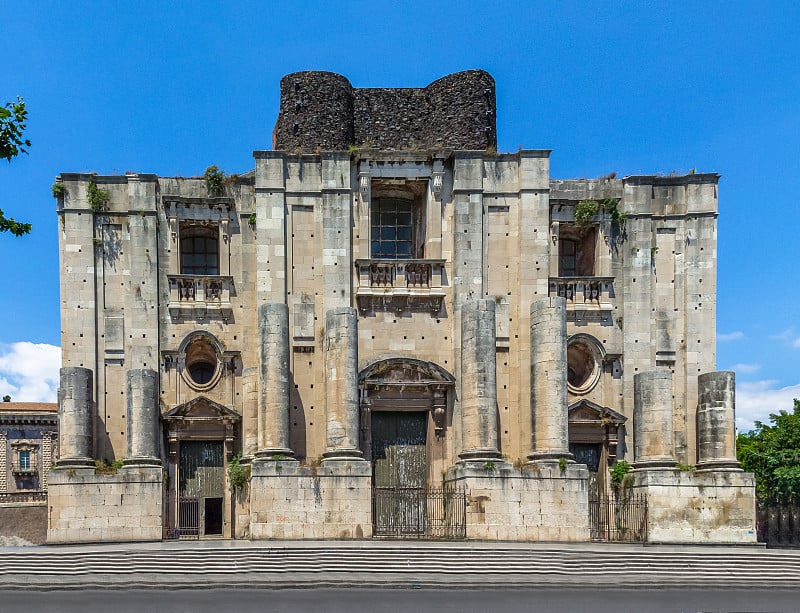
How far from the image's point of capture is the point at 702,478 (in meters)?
25.0

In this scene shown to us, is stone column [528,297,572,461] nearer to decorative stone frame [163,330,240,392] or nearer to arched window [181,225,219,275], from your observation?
decorative stone frame [163,330,240,392]

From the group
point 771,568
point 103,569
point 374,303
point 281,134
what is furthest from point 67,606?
point 281,134

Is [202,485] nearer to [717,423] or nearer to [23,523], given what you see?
[23,523]

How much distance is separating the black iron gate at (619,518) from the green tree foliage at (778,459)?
404 inches

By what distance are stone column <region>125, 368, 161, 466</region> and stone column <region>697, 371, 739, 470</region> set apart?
16.3 meters

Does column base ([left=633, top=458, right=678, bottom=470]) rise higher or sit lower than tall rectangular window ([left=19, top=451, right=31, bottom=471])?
higher

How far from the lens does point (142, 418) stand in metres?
24.9

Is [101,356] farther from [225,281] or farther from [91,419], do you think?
[225,281]

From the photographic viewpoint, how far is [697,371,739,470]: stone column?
84.7ft

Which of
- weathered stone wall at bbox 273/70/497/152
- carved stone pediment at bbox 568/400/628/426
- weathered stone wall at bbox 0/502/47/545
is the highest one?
weathered stone wall at bbox 273/70/497/152

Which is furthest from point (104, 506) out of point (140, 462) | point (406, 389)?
point (406, 389)

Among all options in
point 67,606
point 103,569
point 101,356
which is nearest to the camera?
point 67,606

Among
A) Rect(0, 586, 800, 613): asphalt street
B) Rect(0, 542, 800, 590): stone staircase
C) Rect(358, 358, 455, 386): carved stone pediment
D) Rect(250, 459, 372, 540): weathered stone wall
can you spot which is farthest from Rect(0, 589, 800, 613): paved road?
Rect(358, 358, 455, 386): carved stone pediment

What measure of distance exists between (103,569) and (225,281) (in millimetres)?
9840
